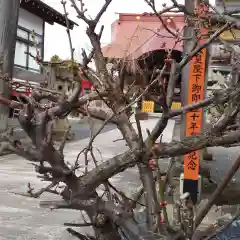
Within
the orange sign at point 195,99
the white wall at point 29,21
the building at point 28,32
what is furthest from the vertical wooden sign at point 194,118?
the white wall at point 29,21

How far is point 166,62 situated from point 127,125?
57 centimetres

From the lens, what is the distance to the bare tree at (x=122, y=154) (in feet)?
7.72

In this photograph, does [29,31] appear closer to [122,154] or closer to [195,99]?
[195,99]

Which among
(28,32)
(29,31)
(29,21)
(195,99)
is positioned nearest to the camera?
(195,99)

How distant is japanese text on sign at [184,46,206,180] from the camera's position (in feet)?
22.7

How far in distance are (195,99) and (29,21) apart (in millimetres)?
12164

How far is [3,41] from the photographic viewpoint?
10305mm

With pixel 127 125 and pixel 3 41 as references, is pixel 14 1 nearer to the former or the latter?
pixel 3 41

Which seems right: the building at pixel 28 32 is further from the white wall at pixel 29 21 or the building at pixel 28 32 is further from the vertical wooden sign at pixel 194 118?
the vertical wooden sign at pixel 194 118

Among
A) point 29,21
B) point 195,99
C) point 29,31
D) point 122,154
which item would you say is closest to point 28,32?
point 29,21

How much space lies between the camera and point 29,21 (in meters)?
17.6

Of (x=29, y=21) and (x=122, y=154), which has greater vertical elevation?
(x=29, y=21)

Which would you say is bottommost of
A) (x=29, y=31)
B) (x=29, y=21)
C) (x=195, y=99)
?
(x=195, y=99)

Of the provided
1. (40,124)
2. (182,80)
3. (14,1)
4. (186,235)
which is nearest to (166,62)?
(40,124)
